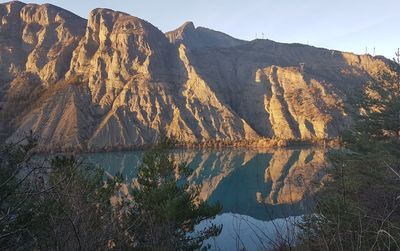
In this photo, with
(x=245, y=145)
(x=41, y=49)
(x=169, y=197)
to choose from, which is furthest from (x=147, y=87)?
(x=169, y=197)

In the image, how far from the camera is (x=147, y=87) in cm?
15300

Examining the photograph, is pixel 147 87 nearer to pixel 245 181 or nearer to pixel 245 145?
pixel 245 145

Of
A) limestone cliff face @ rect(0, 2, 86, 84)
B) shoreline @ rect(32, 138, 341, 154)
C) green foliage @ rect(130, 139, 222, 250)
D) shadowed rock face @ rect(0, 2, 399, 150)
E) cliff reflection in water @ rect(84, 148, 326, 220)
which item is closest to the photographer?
green foliage @ rect(130, 139, 222, 250)

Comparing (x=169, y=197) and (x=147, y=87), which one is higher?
(x=147, y=87)

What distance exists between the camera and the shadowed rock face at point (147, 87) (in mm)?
136125

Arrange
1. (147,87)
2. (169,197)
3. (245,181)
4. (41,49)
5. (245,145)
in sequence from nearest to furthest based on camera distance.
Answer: (169,197) < (245,181) < (245,145) < (147,87) < (41,49)

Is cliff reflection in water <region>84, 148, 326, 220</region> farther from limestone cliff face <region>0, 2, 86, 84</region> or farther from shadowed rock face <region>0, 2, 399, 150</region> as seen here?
limestone cliff face <region>0, 2, 86, 84</region>

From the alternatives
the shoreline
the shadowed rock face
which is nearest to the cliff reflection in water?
the shoreline

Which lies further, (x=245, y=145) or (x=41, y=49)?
(x=41, y=49)

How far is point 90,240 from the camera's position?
356cm

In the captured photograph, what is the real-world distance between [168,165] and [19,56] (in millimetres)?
186985

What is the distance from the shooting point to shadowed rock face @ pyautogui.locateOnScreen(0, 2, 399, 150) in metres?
136

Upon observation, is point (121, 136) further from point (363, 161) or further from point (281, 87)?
point (363, 161)

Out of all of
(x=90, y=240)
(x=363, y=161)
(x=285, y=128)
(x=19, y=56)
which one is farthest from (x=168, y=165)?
(x=19, y=56)
